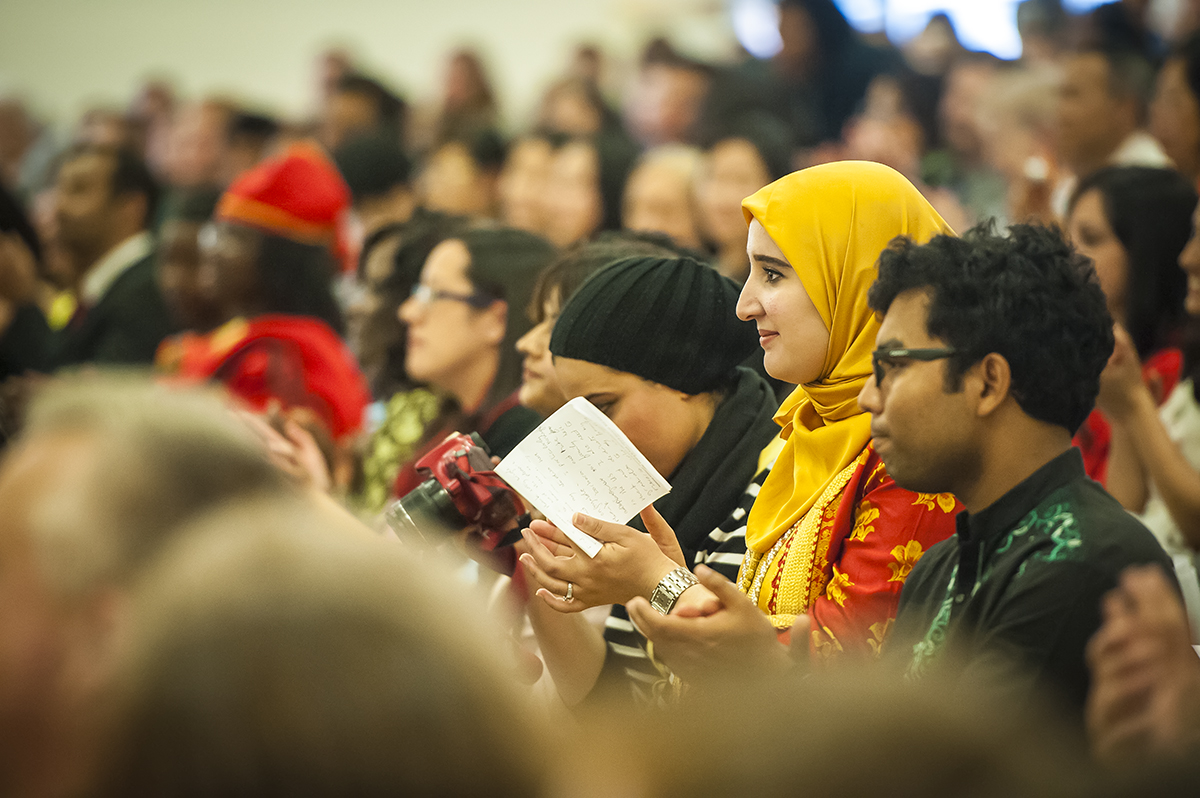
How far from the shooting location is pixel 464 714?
74 centimetres

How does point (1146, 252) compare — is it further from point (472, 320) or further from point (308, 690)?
point (308, 690)

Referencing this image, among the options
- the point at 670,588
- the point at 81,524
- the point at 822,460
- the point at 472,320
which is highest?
the point at 81,524

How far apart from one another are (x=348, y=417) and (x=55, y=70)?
28.5 feet

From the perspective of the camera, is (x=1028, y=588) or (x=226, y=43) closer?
(x=1028, y=588)

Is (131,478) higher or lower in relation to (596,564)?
higher

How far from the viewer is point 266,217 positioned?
4.45 meters

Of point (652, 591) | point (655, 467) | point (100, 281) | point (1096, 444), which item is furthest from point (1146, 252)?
point (100, 281)

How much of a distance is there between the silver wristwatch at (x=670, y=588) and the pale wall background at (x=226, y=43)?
30.7 ft

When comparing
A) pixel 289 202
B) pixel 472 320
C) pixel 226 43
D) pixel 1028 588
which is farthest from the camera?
pixel 226 43

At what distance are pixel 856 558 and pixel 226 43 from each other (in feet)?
34.6

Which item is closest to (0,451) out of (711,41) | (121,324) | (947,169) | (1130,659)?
(1130,659)

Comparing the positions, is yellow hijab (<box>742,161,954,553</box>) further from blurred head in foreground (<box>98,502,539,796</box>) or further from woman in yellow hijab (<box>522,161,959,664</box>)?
blurred head in foreground (<box>98,502,539,796</box>)

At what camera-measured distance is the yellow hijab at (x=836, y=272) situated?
2.03m

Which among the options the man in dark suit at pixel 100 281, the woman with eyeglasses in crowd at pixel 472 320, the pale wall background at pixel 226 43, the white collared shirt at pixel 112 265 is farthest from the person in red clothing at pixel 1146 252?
the pale wall background at pixel 226 43
